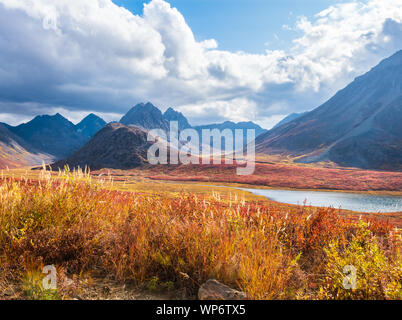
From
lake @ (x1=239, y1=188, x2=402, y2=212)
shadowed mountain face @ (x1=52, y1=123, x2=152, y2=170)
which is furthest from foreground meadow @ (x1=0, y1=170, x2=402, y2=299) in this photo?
shadowed mountain face @ (x1=52, y1=123, x2=152, y2=170)

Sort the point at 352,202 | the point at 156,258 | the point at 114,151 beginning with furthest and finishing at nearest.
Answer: the point at 114,151
the point at 352,202
the point at 156,258

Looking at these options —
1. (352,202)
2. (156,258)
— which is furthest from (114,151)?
(156,258)

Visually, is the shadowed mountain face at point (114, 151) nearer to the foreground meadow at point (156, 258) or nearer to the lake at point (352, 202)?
the lake at point (352, 202)

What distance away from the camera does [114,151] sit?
152 m

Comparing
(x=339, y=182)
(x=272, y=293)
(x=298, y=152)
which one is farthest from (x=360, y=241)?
(x=298, y=152)

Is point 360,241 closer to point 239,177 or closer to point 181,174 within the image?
point 239,177

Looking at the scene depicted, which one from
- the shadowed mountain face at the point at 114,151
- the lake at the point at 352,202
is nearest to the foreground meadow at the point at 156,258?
the lake at the point at 352,202

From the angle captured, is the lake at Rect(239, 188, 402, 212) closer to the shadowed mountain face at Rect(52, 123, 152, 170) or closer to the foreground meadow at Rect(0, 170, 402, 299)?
the foreground meadow at Rect(0, 170, 402, 299)

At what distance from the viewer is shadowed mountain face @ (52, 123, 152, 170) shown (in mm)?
140375

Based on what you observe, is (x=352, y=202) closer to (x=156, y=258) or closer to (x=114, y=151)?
(x=156, y=258)

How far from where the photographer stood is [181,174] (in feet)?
318

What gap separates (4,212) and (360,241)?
8019 mm
